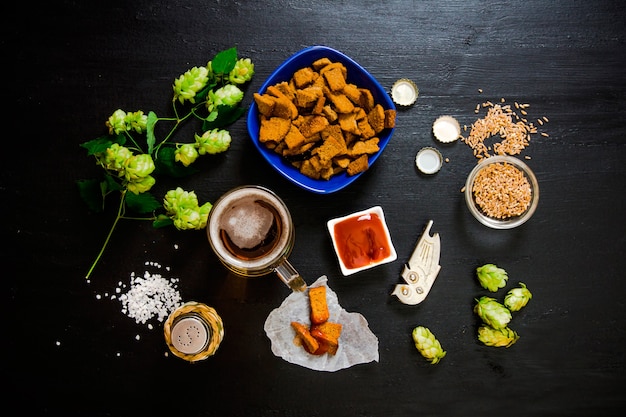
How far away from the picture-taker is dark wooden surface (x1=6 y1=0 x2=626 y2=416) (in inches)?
82.0

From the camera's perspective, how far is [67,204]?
209cm

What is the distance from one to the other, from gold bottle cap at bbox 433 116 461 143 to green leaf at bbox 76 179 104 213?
1280 millimetres

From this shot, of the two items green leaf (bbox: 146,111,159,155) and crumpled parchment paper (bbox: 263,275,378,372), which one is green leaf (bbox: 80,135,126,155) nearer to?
green leaf (bbox: 146,111,159,155)

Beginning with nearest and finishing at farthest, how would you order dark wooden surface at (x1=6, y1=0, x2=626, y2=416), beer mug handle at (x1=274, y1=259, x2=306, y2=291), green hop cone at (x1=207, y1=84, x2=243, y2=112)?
beer mug handle at (x1=274, y1=259, x2=306, y2=291) < green hop cone at (x1=207, y1=84, x2=243, y2=112) < dark wooden surface at (x1=6, y1=0, x2=626, y2=416)

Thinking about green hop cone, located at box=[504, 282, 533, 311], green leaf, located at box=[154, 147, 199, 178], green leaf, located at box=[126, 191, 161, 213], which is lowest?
green hop cone, located at box=[504, 282, 533, 311]

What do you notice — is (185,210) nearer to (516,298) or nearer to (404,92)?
(404,92)

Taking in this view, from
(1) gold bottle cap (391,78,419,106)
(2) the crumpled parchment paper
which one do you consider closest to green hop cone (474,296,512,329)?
(2) the crumpled parchment paper

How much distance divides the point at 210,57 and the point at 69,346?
1.22 m

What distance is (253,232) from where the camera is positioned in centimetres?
189

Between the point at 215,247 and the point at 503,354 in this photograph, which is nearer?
the point at 215,247

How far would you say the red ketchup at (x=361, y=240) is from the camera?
202cm

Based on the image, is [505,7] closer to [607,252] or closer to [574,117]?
[574,117]

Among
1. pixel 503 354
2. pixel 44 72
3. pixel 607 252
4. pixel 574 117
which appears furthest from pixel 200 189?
pixel 607 252

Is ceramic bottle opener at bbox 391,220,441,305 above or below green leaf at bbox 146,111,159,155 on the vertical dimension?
below
